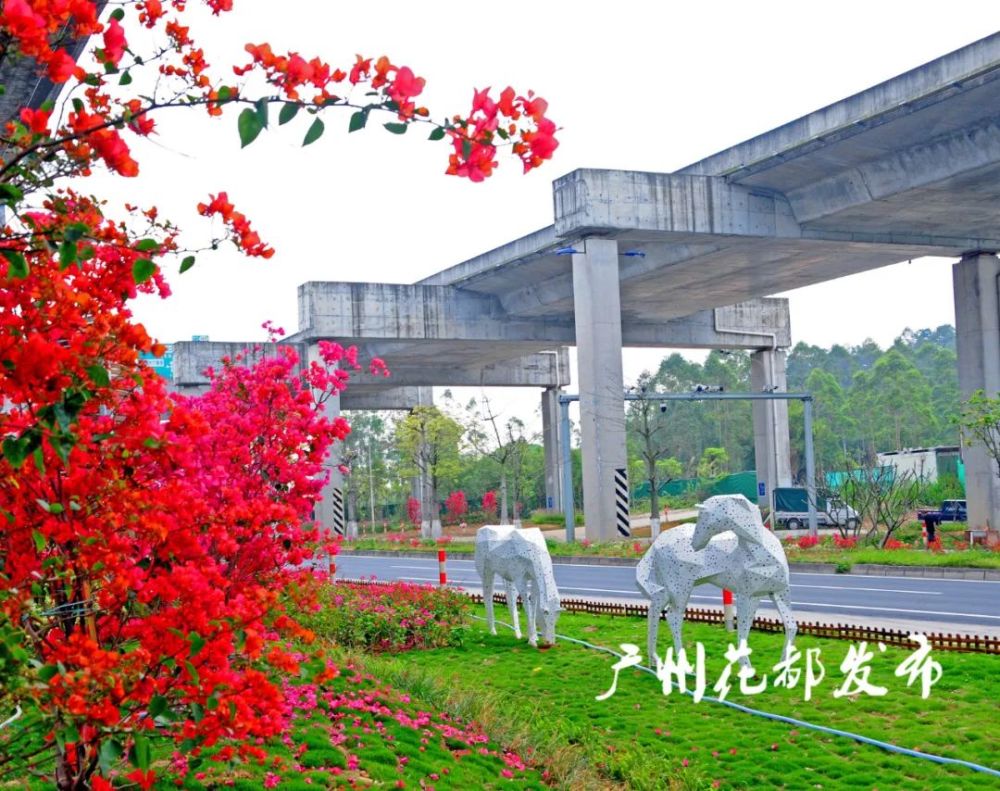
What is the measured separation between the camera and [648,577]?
12.6m

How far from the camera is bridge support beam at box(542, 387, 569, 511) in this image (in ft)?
186

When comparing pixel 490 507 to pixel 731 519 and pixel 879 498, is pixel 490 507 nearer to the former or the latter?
pixel 879 498

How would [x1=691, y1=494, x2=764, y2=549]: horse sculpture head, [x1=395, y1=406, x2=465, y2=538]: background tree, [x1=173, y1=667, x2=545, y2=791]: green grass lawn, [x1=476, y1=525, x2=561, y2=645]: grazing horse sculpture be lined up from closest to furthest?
[x1=173, y1=667, x2=545, y2=791]: green grass lawn → [x1=691, y1=494, x2=764, y2=549]: horse sculpture head → [x1=476, y1=525, x2=561, y2=645]: grazing horse sculpture → [x1=395, y1=406, x2=465, y2=538]: background tree

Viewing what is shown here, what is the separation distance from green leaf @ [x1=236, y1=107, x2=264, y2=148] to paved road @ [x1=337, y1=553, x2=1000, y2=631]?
14.8 meters

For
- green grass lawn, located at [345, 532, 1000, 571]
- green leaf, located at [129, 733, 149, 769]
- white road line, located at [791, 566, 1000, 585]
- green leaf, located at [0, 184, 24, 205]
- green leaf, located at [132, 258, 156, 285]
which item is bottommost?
white road line, located at [791, 566, 1000, 585]

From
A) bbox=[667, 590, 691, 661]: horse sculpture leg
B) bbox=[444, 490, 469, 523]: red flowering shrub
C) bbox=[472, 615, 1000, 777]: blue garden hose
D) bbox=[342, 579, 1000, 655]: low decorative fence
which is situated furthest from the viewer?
bbox=[444, 490, 469, 523]: red flowering shrub

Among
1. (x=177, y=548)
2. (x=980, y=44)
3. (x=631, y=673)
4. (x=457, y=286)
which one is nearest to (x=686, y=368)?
(x=457, y=286)

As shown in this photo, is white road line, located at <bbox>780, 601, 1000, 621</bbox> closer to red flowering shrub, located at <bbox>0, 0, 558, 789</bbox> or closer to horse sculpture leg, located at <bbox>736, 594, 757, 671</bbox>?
horse sculpture leg, located at <bbox>736, 594, 757, 671</bbox>

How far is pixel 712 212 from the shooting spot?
98.6ft

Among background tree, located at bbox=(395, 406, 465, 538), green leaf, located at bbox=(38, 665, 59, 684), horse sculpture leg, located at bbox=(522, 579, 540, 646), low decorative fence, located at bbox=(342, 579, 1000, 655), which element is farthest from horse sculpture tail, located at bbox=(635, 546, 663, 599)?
background tree, located at bbox=(395, 406, 465, 538)

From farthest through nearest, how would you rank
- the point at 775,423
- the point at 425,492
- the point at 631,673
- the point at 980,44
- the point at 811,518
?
the point at 425,492 → the point at 775,423 → the point at 811,518 → the point at 980,44 → the point at 631,673

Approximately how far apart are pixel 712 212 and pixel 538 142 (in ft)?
89.4

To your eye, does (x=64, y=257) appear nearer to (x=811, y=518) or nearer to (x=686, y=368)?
(x=811, y=518)

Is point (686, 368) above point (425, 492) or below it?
above
